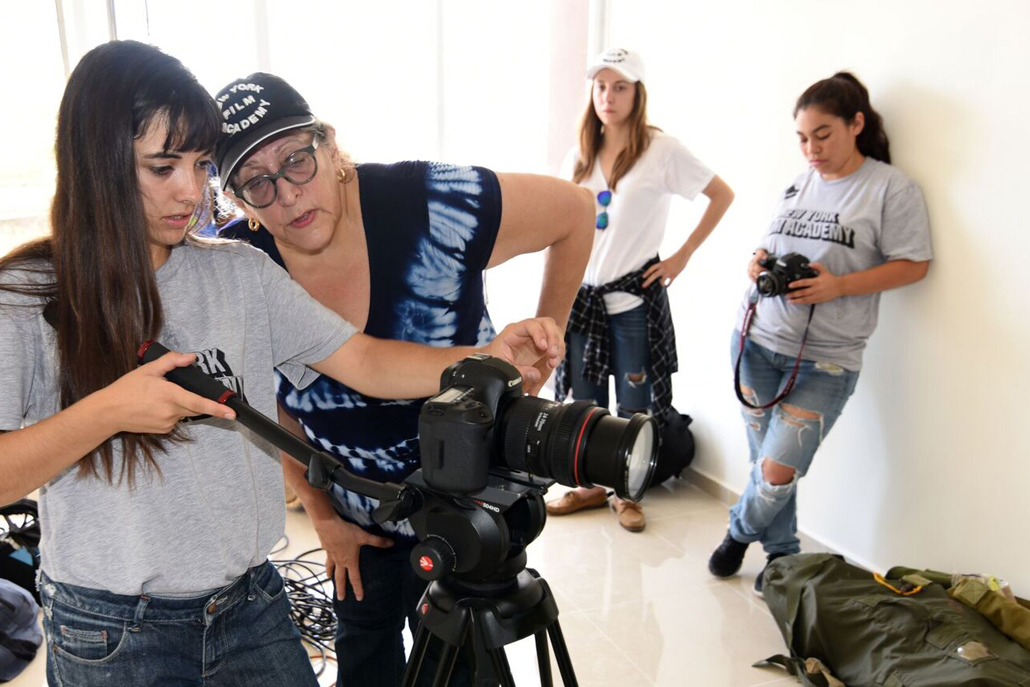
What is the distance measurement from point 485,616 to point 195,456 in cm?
42

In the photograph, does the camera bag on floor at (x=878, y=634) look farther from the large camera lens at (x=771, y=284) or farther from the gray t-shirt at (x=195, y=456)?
the gray t-shirt at (x=195, y=456)

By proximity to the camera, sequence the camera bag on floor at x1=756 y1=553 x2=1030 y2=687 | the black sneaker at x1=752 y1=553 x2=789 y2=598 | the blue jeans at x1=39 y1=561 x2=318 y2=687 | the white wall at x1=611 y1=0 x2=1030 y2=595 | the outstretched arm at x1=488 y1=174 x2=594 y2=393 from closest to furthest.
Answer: the blue jeans at x1=39 y1=561 x2=318 y2=687, the outstretched arm at x1=488 y1=174 x2=594 y2=393, the camera bag on floor at x1=756 y1=553 x2=1030 y2=687, the white wall at x1=611 y1=0 x2=1030 y2=595, the black sneaker at x1=752 y1=553 x2=789 y2=598

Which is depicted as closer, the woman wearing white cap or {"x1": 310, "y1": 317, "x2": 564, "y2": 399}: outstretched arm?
{"x1": 310, "y1": 317, "x2": 564, "y2": 399}: outstretched arm

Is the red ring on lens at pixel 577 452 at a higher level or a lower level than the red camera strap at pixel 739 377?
higher

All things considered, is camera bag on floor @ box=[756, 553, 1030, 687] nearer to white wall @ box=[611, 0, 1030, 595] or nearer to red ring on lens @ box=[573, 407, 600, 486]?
white wall @ box=[611, 0, 1030, 595]

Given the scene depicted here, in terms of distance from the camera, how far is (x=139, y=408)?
93cm

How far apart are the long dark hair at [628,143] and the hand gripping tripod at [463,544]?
7.44 ft

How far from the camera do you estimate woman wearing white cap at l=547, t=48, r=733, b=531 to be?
319 centimetres

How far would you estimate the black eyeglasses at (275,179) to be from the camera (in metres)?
1.34

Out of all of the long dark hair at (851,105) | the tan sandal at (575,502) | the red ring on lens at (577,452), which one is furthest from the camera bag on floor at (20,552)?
the long dark hair at (851,105)

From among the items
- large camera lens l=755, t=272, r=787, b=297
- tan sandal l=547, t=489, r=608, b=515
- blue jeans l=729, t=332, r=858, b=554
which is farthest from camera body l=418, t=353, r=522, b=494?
tan sandal l=547, t=489, r=608, b=515

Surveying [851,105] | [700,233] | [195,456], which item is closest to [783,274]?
[851,105]

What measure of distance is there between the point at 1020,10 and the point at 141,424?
227 centimetres

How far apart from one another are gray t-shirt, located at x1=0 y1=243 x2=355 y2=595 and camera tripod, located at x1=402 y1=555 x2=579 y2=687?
26 centimetres
